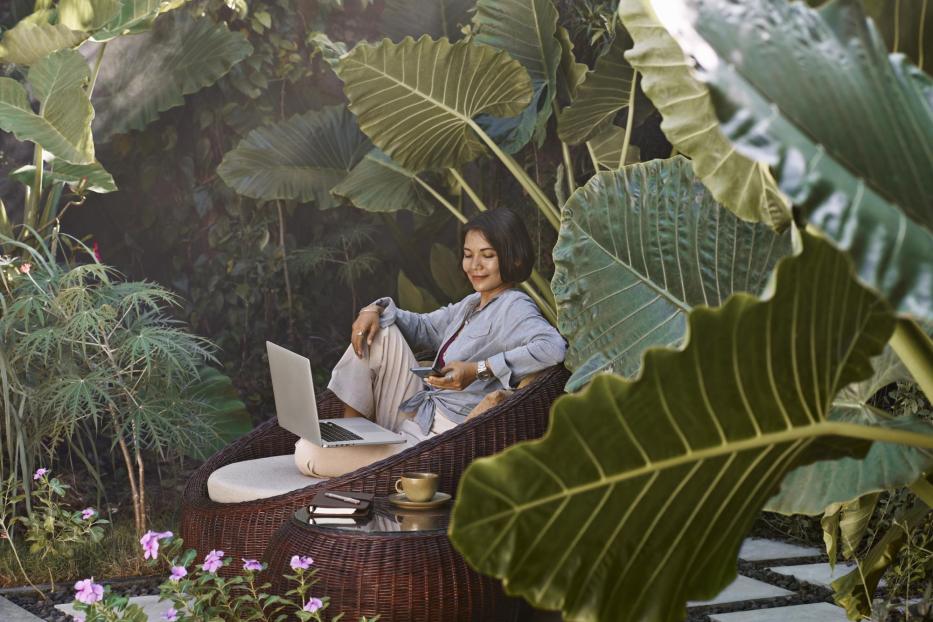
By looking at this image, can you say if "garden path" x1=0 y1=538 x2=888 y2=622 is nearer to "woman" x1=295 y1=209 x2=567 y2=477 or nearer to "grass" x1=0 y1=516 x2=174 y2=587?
"grass" x1=0 y1=516 x2=174 y2=587

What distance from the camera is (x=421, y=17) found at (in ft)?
16.0

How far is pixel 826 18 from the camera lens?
842mm

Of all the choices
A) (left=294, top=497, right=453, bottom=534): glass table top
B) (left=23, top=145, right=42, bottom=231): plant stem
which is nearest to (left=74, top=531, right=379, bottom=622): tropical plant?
(left=294, top=497, right=453, bottom=534): glass table top

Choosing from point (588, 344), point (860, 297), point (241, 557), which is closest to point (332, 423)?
point (241, 557)

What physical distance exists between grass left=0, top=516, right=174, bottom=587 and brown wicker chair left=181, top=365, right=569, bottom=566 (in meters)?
0.50

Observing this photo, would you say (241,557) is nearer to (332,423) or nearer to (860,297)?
(332,423)

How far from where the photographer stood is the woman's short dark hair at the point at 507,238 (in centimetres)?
337

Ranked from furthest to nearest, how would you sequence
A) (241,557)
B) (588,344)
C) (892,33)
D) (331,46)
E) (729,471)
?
(331,46)
(241,557)
(588,344)
(892,33)
(729,471)

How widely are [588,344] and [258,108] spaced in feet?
11.4

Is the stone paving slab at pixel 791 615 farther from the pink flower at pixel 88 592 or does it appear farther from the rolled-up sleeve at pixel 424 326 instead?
the pink flower at pixel 88 592

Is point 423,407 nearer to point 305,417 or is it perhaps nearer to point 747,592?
point 305,417

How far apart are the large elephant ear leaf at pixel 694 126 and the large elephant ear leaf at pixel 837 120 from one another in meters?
0.74

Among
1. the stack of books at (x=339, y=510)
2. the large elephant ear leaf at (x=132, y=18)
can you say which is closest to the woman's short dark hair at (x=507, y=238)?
the stack of books at (x=339, y=510)

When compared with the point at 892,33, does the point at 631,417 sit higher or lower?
lower
